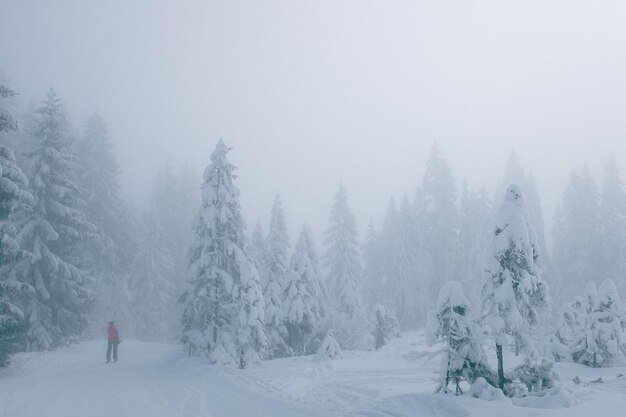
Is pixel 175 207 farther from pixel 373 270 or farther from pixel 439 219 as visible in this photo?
pixel 439 219

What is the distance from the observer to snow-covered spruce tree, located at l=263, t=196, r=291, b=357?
1250 inches

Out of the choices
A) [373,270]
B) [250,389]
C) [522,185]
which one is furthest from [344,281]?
[250,389]

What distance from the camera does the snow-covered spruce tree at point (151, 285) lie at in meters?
46.3

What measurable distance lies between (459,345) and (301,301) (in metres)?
21.3

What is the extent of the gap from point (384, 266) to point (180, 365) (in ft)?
116

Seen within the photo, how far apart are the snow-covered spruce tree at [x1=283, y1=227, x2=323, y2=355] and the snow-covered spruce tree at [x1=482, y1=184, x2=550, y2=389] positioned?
2112 cm

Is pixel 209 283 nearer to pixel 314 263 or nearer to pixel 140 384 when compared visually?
pixel 140 384

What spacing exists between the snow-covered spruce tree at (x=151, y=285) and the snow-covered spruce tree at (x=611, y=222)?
41940 mm

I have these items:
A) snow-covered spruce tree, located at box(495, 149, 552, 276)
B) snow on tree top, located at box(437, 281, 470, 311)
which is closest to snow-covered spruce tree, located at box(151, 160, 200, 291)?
snow-covered spruce tree, located at box(495, 149, 552, 276)

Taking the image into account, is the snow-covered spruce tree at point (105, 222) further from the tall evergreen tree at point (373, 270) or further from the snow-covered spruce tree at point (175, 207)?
the tall evergreen tree at point (373, 270)

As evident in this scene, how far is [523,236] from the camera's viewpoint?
12625mm

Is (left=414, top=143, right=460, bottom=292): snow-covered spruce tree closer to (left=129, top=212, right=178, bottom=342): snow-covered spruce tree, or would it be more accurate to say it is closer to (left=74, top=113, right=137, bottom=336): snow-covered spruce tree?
(left=129, top=212, right=178, bottom=342): snow-covered spruce tree

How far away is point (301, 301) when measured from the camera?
33.2m

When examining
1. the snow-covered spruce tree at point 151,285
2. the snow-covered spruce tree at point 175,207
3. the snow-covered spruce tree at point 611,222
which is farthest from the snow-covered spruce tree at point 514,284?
the snow-covered spruce tree at point 175,207
